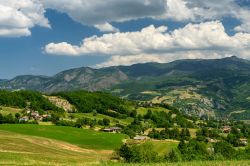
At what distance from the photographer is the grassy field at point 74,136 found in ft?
531

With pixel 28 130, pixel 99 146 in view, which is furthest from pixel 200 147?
pixel 28 130

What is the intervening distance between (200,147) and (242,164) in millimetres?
103245

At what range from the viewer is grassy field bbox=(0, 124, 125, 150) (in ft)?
531

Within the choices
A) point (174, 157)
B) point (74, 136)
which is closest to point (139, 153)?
point (174, 157)

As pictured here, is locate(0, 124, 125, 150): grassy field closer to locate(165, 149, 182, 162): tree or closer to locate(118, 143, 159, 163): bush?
locate(118, 143, 159, 163): bush

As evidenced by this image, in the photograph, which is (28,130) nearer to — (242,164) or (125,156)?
(125,156)

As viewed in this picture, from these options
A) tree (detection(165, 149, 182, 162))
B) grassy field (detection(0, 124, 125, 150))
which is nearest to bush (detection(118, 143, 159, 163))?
tree (detection(165, 149, 182, 162))

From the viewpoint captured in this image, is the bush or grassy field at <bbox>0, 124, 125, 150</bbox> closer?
the bush

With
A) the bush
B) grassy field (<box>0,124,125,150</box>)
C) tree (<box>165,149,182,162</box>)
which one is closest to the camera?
tree (<box>165,149,182,162</box>)

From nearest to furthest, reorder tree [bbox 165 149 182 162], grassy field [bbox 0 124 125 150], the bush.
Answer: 1. tree [bbox 165 149 182 162]
2. the bush
3. grassy field [bbox 0 124 125 150]

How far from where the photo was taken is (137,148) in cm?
11475

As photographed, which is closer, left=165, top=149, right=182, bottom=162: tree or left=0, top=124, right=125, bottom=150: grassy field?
left=165, top=149, right=182, bottom=162: tree

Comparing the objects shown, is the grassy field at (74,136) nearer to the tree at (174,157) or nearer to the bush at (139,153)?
the bush at (139,153)

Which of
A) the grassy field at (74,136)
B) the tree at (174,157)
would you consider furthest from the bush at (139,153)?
the grassy field at (74,136)
